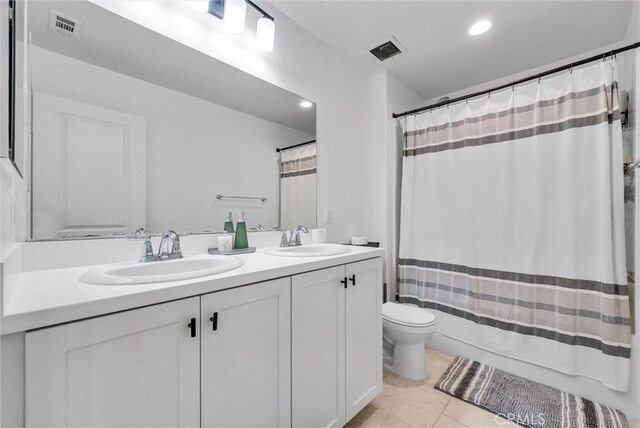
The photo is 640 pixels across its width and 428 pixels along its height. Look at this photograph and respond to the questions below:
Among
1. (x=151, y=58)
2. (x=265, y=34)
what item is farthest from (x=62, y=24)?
(x=265, y=34)

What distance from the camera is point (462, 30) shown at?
1.83 m

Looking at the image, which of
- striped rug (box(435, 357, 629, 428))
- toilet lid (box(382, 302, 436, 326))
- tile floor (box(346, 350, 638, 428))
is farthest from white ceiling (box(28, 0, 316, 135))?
striped rug (box(435, 357, 629, 428))

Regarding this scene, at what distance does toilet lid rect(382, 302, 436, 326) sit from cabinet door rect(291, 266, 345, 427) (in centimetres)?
68

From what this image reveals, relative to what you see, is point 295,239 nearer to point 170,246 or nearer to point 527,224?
point 170,246

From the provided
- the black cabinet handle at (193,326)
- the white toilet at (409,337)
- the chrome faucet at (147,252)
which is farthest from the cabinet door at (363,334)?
the chrome faucet at (147,252)

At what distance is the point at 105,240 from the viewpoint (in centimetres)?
105

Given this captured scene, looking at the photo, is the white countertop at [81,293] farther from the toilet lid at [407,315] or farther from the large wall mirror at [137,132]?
the toilet lid at [407,315]

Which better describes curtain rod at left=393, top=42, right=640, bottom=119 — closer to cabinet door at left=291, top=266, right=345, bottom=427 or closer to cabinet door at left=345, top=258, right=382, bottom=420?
cabinet door at left=345, top=258, right=382, bottom=420

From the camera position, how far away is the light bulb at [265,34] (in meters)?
1.47

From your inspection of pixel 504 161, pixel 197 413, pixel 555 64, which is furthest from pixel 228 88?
pixel 555 64

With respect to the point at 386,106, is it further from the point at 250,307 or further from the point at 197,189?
the point at 250,307

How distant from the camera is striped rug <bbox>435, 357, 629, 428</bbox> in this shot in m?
1.41

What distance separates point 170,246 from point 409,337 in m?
1.52

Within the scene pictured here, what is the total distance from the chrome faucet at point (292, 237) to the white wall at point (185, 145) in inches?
4.2
